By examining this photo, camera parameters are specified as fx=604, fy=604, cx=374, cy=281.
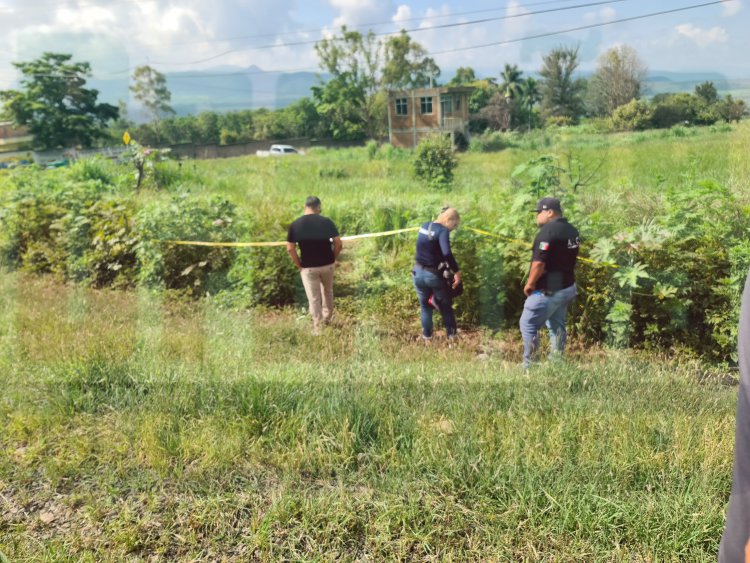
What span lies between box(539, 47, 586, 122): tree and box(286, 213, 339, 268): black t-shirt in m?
3.40

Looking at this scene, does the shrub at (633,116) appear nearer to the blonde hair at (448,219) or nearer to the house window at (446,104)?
the house window at (446,104)

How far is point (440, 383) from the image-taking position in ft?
14.7

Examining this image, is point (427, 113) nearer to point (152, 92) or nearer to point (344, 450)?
point (152, 92)

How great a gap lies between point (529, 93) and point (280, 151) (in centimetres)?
404

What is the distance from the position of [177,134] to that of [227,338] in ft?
17.1

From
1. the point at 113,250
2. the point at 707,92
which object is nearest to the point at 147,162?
the point at 113,250

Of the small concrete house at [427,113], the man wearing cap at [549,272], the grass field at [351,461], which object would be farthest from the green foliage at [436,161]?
the grass field at [351,461]

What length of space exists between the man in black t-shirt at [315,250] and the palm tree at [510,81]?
2.92 meters

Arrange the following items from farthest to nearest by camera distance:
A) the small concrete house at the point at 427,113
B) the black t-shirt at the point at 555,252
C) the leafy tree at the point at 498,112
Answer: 1. the leafy tree at the point at 498,112
2. the small concrete house at the point at 427,113
3. the black t-shirt at the point at 555,252

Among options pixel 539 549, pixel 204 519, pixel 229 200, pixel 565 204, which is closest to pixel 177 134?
pixel 229 200

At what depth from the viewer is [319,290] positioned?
718cm

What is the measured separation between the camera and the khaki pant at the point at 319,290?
702 cm

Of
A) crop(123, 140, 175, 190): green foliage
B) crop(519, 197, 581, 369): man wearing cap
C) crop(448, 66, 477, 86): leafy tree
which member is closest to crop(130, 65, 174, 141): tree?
crop(123, 140, 175, 190): green foliage

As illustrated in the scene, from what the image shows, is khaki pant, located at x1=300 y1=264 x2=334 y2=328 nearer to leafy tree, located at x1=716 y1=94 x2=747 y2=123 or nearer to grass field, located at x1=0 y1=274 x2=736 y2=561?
grass field, located at x1=0 y1=274 x2=736 y2=561
